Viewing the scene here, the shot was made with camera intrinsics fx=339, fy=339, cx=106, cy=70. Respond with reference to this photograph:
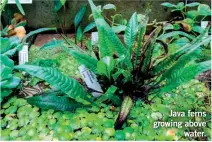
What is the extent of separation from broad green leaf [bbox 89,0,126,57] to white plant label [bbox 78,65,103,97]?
4.9 inches

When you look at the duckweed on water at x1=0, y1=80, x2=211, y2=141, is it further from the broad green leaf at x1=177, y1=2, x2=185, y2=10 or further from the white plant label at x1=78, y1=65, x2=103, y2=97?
the broad green leaf at x1=177, y1=2, x2=185, y2=10

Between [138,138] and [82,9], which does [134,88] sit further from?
[82,9]

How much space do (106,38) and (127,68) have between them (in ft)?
0.50

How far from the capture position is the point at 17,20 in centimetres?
190

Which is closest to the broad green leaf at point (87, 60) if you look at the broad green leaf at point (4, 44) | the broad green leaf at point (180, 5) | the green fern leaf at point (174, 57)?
the green fern leaf at point (174, 57)

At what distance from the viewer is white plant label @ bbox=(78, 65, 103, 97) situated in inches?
54.4

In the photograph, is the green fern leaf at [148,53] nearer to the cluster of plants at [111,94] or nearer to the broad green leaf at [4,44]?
the cluster of plants at [111,94]

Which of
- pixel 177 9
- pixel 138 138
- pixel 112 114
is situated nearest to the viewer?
pixel 138 138

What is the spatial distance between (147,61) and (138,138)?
31 centimetres

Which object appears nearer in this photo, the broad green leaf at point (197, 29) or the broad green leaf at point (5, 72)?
the broad green leaf at point (5, 72)

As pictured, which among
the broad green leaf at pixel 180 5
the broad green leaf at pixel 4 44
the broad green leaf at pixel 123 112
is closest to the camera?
the broad green leaf at pixel 123 112

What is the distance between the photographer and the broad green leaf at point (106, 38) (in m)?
1.26

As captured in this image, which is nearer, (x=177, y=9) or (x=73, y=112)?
Result: (x=73, y=112)

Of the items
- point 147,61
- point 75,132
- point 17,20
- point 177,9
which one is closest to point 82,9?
point 17,20
